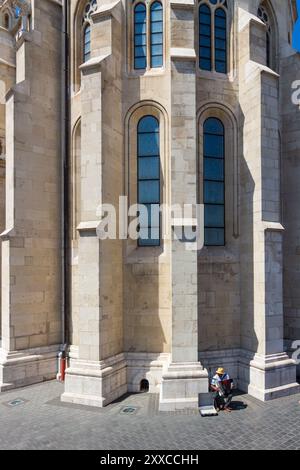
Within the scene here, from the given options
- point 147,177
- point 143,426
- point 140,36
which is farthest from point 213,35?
point 143,426

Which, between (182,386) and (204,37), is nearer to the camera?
(182,386)

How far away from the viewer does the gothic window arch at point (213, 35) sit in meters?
13.4

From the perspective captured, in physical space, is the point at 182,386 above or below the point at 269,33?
below

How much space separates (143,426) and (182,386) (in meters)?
1.90

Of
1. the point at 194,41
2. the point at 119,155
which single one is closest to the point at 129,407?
the point at 119,155

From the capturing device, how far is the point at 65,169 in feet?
47.6

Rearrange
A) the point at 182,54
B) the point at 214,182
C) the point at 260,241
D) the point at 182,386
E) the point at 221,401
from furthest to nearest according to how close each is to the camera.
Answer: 1. the point at 214,182
2. the point at 260,241
3. the point at 182,54
4. the point at 182,386
5. the point at 221,401

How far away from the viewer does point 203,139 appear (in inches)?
521

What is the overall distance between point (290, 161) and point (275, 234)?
4.10m

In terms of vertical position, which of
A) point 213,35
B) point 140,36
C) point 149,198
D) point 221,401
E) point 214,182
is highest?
point 213,35

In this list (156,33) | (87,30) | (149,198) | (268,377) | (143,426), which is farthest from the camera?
(87,30)

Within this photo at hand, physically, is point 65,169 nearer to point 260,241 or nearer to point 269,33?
point 260,241

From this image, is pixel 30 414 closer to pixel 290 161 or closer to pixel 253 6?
pixel 290 161

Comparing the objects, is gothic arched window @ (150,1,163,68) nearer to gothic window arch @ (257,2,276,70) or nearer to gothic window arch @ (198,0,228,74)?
gothic window arch @ (198,0,228,74)
